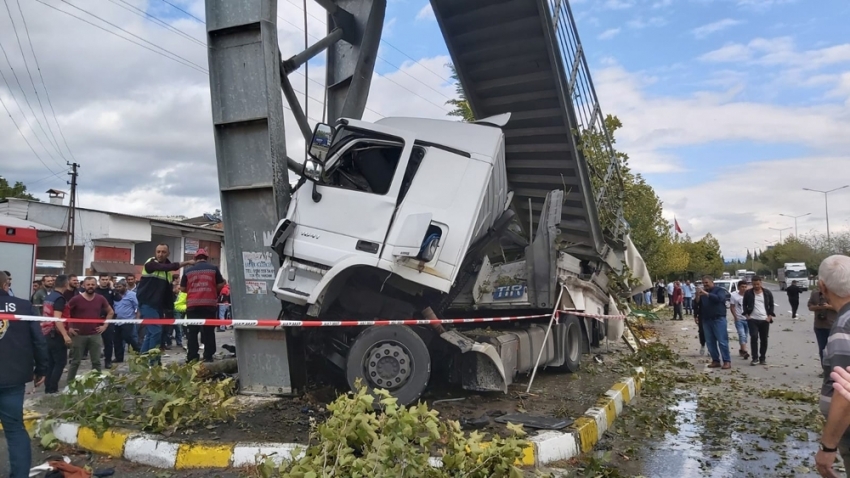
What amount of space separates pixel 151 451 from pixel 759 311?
1005cm

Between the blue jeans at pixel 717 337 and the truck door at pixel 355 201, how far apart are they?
729 cm

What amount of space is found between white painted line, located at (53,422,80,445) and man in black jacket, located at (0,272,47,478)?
100 cm

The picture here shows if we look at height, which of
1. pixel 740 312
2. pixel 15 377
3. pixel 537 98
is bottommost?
pixel 740 312

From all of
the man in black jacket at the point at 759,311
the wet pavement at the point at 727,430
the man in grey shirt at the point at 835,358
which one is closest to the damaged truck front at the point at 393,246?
the wet pavement at the point at 727,430

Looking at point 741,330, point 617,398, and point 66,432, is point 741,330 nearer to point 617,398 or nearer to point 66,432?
point 617,398

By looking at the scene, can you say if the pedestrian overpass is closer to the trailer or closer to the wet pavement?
the trailer

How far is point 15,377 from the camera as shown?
3.85 meters

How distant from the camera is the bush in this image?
3309 millimetres

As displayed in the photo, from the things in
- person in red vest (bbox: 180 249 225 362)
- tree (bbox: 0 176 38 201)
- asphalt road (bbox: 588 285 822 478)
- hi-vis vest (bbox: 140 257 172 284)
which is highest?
tree (bbox: 0 176 38 201)

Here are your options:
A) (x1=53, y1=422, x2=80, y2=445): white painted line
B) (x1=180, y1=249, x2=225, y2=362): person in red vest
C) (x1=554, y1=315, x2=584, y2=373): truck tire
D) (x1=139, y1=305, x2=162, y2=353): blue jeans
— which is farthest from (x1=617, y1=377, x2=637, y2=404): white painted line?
(x1=139, y1=305, x2=162, y2=353): blue jeans

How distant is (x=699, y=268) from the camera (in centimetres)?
5503

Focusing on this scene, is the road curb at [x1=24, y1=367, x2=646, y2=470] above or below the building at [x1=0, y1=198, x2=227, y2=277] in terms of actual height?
below

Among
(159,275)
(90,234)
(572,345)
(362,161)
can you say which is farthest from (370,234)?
(90,234)

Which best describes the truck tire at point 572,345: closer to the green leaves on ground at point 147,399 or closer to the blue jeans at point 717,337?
the blue jeans at point 717,337
